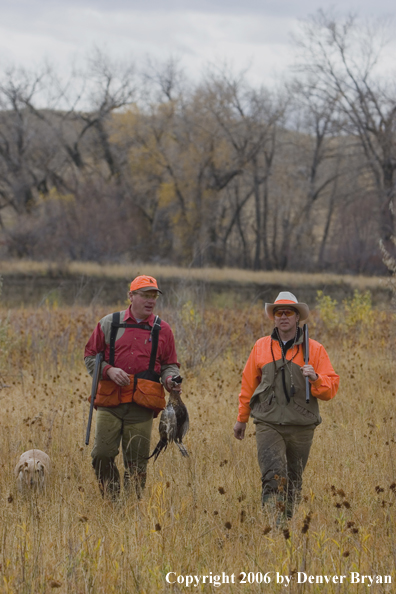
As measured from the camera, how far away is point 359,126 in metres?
35.8

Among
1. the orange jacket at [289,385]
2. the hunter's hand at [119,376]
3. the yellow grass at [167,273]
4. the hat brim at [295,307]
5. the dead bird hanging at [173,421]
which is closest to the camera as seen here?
the orange jacket at [289,385]

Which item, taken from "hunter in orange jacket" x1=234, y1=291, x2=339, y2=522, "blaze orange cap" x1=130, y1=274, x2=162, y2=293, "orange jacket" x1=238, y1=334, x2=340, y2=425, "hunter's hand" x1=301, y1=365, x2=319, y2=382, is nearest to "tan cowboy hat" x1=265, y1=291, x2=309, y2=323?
"hunter in orange jacket" x1=234, y1=291, x2=339, y2=522

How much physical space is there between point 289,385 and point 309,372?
0.22 m

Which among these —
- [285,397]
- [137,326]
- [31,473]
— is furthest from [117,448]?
[285,397]

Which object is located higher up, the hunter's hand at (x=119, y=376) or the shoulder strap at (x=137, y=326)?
the shoulder strap at (x=137, y=326)

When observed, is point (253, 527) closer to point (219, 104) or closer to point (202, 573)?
point (202, 573)

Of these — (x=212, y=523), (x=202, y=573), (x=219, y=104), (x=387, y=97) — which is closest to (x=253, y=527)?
→ (x=212, y=523)

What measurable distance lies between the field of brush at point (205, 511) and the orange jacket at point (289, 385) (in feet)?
1.81

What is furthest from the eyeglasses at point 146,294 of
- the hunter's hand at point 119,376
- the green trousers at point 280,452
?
the green trousers at point 280,452

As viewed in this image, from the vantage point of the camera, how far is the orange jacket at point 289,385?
453cm

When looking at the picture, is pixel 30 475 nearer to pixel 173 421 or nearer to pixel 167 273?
pixel 173 421

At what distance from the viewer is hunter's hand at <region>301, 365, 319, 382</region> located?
4.41 metres

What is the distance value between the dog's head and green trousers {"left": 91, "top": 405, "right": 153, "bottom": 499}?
52 cm

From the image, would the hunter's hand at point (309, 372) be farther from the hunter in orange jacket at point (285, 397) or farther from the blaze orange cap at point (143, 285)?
the blaze orange cap at point (143, 285)
